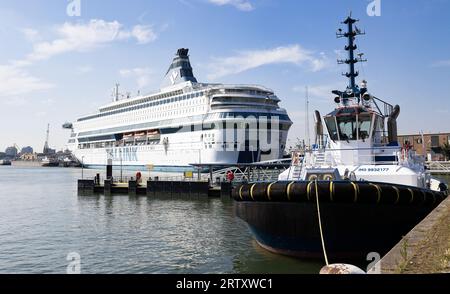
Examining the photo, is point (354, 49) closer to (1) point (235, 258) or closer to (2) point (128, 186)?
(1) point (235, 258)

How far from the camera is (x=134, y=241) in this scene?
15.9 meters

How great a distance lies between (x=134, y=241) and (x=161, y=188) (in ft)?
61.2

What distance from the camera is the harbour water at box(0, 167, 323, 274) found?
40.0 ft

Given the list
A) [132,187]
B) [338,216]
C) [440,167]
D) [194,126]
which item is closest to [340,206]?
[338,216]

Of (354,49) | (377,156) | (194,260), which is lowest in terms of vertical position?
(194,260)

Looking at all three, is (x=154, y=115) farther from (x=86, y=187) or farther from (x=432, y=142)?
(x=432, y=142)

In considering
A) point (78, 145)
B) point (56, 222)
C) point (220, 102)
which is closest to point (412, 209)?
point (56, 222)

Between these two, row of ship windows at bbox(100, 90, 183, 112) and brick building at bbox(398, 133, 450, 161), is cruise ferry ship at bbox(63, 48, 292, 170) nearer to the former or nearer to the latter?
row of ship windows at bbox(100, 90, 183, 112)

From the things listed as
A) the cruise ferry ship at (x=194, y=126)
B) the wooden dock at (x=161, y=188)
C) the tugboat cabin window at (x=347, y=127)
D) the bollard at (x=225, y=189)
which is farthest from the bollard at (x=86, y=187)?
the tugboat cabin window at (x=347, y=127)

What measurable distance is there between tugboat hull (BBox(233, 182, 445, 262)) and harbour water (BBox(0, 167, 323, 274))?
2.68 ft

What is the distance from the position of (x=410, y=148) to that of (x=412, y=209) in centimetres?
406

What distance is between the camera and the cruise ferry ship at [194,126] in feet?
186

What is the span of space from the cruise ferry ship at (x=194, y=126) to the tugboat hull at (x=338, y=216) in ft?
117

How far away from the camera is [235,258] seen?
43.2 feet
